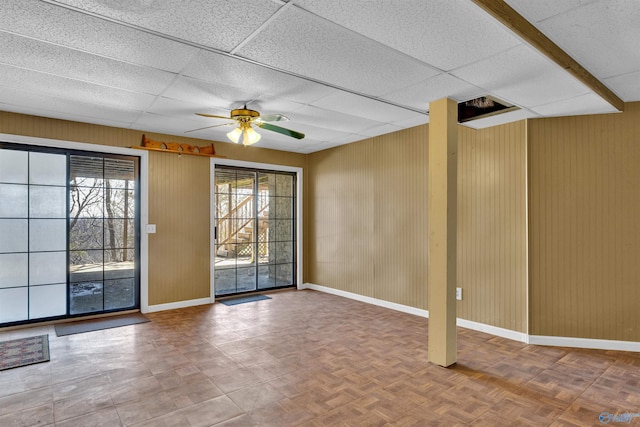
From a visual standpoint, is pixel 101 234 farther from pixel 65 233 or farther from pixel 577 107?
pixel 577 107

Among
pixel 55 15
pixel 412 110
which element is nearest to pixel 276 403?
pixel 55 15

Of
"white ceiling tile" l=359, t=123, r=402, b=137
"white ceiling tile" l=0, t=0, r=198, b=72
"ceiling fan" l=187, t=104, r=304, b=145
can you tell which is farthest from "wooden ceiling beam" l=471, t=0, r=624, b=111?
"white ceiling tile" l=359, t=123, r=402, b=137

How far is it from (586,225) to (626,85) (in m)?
1.37

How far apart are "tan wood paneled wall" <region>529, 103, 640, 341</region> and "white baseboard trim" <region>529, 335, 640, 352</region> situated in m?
0.05

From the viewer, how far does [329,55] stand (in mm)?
2547

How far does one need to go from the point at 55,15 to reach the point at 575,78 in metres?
3.56

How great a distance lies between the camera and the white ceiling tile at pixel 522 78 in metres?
2.52

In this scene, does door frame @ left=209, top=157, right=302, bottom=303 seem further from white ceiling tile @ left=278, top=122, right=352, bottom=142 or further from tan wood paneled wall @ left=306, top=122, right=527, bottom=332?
white ceiling tile @ left=278, top=122, right=352, bottom=142

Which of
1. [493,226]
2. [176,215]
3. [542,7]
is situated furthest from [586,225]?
[176,215]

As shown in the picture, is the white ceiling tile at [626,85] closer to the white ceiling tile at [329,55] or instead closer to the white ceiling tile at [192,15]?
the white ceiling tile at [329,55]

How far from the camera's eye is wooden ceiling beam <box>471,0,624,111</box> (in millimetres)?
1921

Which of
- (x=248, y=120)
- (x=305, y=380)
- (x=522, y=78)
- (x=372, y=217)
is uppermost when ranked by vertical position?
(x=522, y=78)

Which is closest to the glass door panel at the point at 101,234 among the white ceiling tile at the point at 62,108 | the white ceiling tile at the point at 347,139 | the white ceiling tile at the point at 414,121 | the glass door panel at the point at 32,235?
the glass door panel at the point at 32,235

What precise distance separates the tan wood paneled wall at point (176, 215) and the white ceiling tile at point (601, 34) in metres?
4.55
